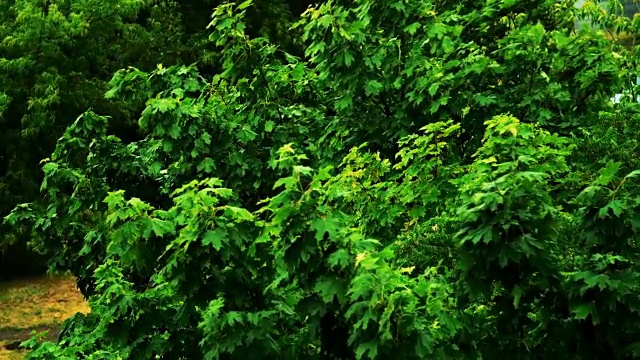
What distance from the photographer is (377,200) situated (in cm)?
620

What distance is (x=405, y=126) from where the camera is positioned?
730 cm

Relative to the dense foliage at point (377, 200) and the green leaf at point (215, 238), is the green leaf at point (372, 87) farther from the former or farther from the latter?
the green leaf at point (215, 238)

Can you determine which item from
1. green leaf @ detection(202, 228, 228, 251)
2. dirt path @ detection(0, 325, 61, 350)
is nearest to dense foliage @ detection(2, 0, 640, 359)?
green leaf @ detection(202, 228, 228, 251)

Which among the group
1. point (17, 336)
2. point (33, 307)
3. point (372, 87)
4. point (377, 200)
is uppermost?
point (372, 87)

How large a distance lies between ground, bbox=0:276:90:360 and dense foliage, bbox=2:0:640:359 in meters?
8.89

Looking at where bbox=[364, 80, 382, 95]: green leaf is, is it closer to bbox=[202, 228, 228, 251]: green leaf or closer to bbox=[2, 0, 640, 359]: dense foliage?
bbox=[2, 0, 640, 359]: dense foliage

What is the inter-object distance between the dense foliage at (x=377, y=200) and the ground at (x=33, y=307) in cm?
889

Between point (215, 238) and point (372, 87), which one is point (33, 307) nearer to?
point (372, 87)

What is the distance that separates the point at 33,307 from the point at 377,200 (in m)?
15.5

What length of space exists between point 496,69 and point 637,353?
3230 mm

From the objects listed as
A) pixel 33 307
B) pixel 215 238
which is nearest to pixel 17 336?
pixel 33 307

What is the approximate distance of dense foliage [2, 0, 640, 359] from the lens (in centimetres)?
443

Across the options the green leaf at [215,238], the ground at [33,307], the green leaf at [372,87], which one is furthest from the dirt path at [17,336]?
the green leaf at [215,238]

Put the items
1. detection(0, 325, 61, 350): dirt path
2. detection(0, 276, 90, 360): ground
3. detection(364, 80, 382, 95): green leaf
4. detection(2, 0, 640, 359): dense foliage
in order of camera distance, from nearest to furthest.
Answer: detection(2, 0, 640, 359): dense foliage → detection(364, 80, 382, 95): green leaf → detection(0, 325, 61, 350): dirt path → detection(0, 276, 90, 360): ground
